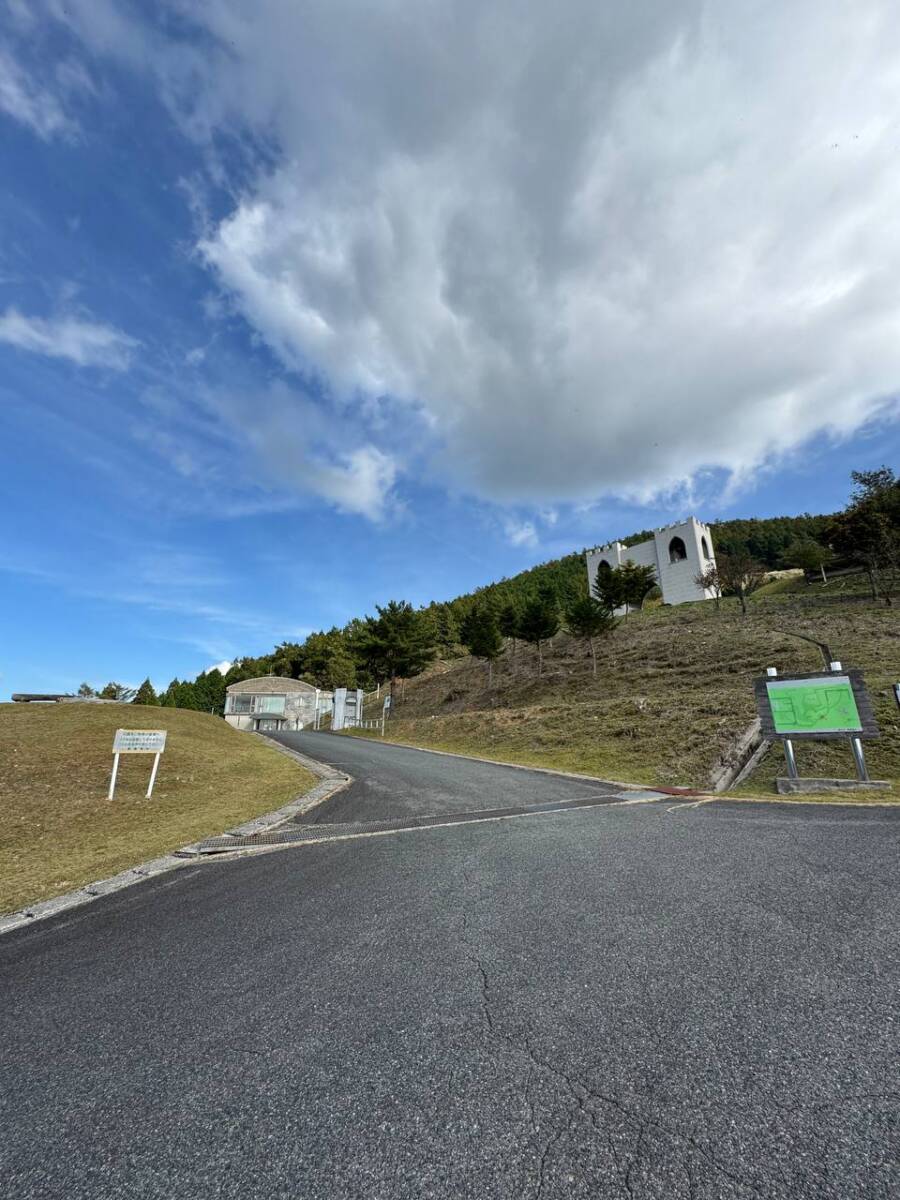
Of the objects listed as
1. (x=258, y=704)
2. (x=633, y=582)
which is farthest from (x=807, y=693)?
(x=258, y=704)

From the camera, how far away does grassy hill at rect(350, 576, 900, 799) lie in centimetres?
1430

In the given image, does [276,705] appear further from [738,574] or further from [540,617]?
[738,574]

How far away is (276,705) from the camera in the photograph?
59719 millimetres

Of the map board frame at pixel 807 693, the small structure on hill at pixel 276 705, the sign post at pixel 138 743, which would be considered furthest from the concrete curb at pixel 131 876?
the small structure on hill at pixel 276 705

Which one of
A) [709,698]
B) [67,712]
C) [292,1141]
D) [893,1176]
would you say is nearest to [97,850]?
[292,1141]

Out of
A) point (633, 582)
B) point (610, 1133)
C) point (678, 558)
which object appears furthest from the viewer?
point (678, 558)

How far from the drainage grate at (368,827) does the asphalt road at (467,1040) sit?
2.13 meters

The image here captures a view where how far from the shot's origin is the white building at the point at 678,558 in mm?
A: 59844

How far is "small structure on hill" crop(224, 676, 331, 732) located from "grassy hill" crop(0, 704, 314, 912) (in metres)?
40.1

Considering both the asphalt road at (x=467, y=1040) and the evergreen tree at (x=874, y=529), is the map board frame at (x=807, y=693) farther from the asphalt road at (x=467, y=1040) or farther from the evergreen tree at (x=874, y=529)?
the evergreen tree at (x=874, y=529)

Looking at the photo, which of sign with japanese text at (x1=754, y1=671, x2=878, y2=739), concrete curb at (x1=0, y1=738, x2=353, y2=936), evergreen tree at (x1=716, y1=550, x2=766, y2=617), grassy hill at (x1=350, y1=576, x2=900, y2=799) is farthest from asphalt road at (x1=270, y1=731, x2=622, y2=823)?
evergreen tree at (x1=716, y1=550, x2=766, y2=617)

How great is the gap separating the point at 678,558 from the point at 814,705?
54.8 metres

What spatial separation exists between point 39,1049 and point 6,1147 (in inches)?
32.0

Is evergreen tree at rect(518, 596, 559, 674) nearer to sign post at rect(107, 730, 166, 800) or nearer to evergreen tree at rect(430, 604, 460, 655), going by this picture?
sign post at rect(107, 730, 166, 800)
